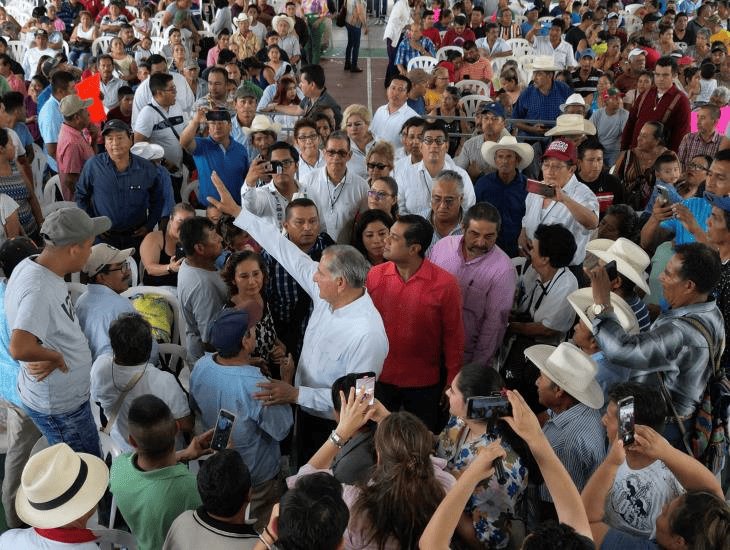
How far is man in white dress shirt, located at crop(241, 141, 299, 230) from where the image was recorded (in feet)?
13.0

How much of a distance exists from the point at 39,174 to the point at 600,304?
176 inches

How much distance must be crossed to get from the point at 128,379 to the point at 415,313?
4.14ft

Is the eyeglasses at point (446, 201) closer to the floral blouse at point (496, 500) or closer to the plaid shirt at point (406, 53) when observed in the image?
the floral blouse at point (496, 500)

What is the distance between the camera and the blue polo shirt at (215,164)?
16.2ft

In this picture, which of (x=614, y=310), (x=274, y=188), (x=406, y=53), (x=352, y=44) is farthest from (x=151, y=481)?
(x=352, y=44)

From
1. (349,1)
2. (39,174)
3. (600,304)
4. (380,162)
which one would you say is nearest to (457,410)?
(600,304)

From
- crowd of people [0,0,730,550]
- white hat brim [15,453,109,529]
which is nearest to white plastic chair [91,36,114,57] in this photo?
crowd of people [0,0,730,550]

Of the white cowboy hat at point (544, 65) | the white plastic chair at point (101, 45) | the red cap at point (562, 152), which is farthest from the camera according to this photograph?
the white plastic chair at point (101, 45)

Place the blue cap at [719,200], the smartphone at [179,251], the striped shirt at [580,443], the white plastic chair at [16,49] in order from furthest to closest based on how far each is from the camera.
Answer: the white plastic chair at [16,49] → the smartphone at [179,251] → the blue cap at [719,200] → the striped shirt at [580,443]

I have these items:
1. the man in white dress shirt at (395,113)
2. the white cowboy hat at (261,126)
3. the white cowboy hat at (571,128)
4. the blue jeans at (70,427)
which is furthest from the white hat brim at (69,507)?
the white cowboy hat at (571,128)

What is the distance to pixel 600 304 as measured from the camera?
276 cm

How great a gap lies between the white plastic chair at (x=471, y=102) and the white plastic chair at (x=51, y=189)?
13.5ft

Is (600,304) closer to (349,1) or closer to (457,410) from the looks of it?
(457,410)

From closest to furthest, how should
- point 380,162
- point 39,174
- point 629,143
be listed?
point 380,162 → point 39,174 → point 629,143
